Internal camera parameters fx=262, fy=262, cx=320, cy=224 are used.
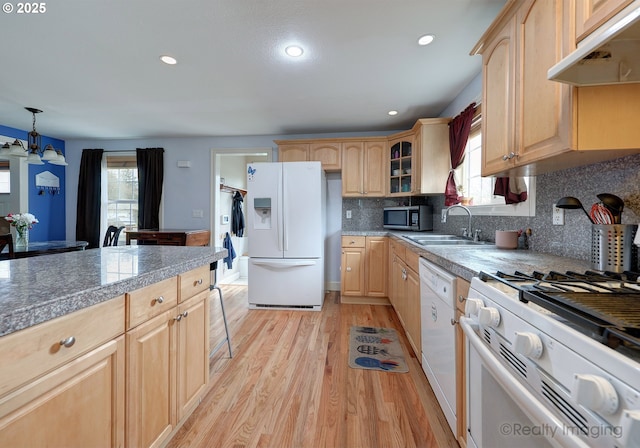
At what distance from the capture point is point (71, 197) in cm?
445

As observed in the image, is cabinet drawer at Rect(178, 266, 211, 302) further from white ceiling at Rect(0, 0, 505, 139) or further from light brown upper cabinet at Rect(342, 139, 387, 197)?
light brown upper cabinet at Rect(342, 139, 387, 197)

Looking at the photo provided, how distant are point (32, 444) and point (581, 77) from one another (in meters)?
2.00

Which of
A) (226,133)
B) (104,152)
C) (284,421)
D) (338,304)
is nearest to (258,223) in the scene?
(338,304)

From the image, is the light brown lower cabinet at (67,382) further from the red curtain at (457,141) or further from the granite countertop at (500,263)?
the red curtain at (457,141)

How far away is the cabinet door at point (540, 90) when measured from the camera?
3.43ft

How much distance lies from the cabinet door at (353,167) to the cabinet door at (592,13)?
265 cm

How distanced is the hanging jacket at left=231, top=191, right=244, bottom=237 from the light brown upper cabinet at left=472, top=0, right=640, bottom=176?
4295 millimetres

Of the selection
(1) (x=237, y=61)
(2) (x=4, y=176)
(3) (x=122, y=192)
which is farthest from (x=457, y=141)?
(2) (x=4, y=176)

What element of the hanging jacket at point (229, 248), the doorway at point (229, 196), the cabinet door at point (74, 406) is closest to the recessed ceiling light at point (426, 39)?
the cabinet door at point (74, 406)

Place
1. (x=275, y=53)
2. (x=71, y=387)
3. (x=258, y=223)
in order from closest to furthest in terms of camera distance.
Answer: (x=71, y=387) → (x=275, y=53) → (x=258, y=223)

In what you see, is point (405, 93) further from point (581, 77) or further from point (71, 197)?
point (71, 197)

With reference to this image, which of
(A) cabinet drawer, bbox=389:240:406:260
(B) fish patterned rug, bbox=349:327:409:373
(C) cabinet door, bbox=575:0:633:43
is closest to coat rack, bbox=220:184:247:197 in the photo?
(A) cabinet drawer, bbox=389:240:406:260

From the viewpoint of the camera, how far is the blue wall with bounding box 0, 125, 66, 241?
4.01 meters

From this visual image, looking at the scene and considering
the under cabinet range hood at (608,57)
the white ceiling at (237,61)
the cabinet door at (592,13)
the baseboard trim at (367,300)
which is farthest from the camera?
the baseboard trim at (367,300)
